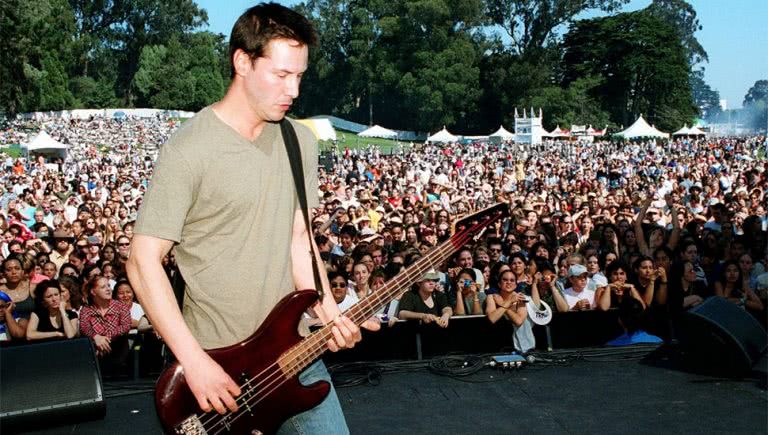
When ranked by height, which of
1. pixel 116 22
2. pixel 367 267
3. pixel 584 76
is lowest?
pixel 367 267

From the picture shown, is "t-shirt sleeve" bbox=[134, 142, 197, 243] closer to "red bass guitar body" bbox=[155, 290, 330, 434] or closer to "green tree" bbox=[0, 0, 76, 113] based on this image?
"red bass guitar body" bbox=[155, 290, 330, 434]

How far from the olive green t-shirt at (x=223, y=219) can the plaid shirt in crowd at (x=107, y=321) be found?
4.90m

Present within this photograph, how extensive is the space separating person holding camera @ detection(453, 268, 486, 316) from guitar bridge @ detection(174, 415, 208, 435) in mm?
5481

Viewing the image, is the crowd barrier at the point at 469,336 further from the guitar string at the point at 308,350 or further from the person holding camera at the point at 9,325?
the guitar string at the point at 308,350

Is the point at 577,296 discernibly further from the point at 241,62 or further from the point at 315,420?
the point at 241,62

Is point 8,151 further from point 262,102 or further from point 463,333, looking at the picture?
point 262,102

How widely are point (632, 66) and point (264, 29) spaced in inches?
2904

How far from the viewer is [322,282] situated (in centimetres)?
251

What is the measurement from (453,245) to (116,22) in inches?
3586

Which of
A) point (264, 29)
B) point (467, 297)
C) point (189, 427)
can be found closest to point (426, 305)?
point (467, 297)

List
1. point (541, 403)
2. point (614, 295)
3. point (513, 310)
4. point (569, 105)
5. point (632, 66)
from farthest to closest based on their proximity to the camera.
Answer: point (632, 66)
point (569, 105)
point (614, 295)
point (513, 310)
point (541, 403)

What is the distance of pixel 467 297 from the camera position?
7.72 metres

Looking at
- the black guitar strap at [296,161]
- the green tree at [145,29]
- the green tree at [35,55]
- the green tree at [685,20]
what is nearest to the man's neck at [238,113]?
the black guitar strap at [296,161]

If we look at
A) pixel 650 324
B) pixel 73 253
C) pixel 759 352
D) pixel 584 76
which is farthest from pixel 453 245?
pixel 584 76
